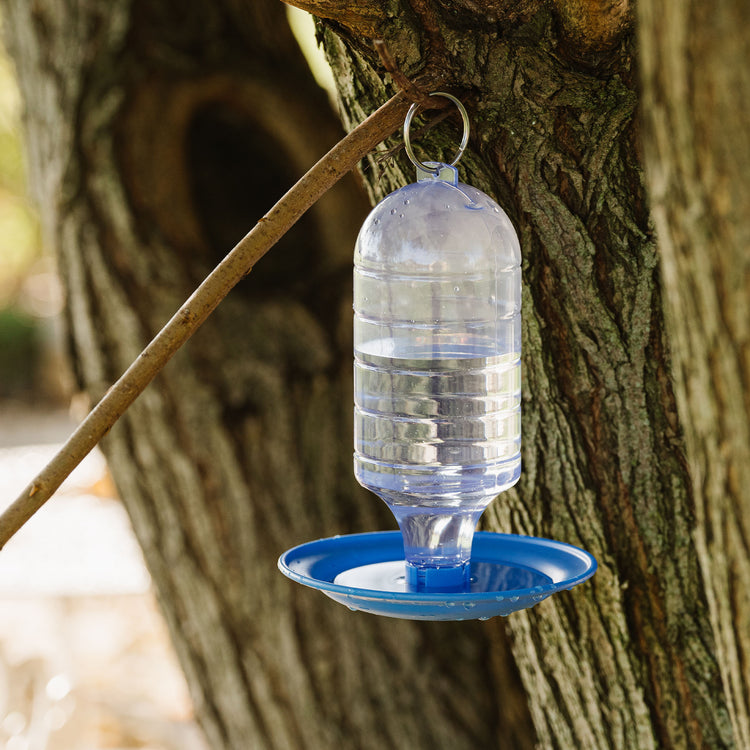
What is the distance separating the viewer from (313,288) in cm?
297

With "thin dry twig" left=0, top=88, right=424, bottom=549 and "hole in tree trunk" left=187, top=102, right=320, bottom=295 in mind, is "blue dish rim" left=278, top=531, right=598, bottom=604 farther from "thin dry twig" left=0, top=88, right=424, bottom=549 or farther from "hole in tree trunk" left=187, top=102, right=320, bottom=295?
"hole in tree trunk" left=187, top=102, right=320, bottom=295

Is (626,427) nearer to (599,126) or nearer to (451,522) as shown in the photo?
(451,522)

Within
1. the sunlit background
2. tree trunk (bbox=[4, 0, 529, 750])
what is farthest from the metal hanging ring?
the sunlit background


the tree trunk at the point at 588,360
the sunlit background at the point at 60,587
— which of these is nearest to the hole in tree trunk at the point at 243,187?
the sunlit background at the point at 60,587

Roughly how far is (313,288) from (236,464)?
1.86ft

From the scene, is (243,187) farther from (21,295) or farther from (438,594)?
(21,295)

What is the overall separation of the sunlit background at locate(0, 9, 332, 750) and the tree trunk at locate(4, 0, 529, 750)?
272 millimetres

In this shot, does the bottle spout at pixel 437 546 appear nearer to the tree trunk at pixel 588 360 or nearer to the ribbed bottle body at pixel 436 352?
the ribbed bottle body at pixel 436 352

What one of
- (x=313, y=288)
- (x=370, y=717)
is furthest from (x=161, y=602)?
(x=313, y=288)

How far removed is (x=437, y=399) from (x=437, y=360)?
0.50 ft

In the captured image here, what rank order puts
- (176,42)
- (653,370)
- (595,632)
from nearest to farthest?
1. (653,370)
2. (595,632)
3. (176,42)

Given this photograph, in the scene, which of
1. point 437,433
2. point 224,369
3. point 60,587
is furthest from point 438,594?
point 60,587

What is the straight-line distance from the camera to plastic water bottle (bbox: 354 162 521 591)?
1.59 meters

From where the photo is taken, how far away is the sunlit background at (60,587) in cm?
396
